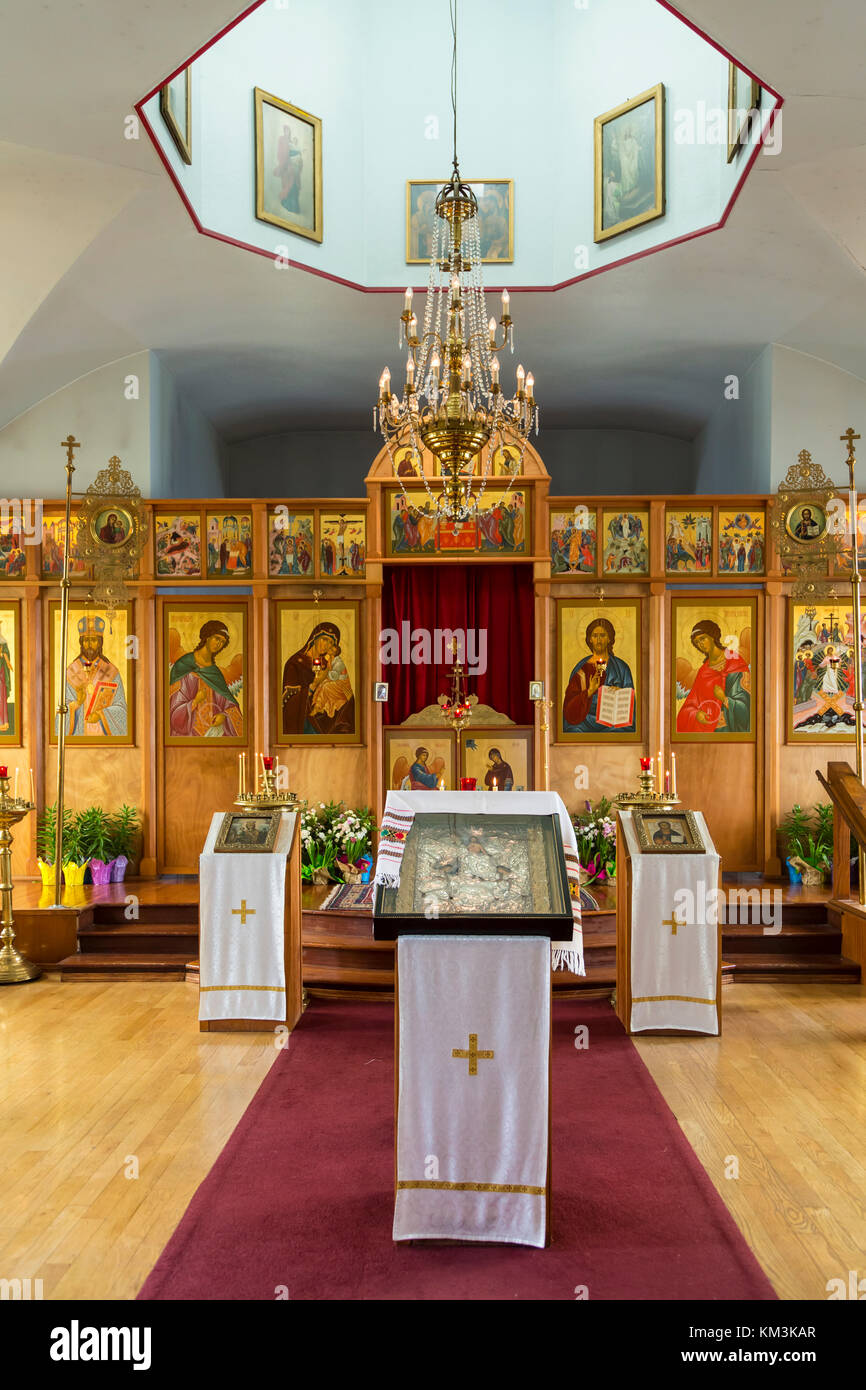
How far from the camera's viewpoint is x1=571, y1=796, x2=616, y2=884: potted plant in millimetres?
8531

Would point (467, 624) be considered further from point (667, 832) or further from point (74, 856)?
point (74, 856)

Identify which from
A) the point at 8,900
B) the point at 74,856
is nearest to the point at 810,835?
the point at 74,856

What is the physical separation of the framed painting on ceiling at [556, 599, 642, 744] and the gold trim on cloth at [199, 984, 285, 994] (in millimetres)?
4152

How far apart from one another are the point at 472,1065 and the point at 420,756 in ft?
19.5

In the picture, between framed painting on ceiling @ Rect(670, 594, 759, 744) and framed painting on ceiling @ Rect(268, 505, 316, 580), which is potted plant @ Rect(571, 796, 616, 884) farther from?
framed painting on ceiling @ Rect(268, 505, 316, 580)

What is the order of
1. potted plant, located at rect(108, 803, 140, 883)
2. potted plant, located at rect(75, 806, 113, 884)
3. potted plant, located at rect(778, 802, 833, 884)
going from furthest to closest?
potted plant, located at rect(108, 803, 140, 883), potted plant, located at rect(75, 806, 113, 884), potted plant, located at rect(778, 802, 833, 884)

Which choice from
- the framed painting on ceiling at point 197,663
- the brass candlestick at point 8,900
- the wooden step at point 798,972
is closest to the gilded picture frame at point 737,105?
the framed painting on ceiling at point 197,663

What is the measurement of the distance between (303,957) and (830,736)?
5.15 metres

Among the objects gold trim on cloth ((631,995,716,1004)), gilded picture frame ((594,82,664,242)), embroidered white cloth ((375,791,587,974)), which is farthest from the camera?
gilded picture frame ((594,82,664,242))

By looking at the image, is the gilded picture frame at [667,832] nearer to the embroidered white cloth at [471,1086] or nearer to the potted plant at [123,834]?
the embroidered white cloth at [471,1086]

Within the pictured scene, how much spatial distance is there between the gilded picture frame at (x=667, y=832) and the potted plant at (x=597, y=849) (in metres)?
1.91

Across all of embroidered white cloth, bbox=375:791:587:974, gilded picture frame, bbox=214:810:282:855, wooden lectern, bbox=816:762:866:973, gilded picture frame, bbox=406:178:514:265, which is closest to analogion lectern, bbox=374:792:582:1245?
embroidered white cloth, bbox=375:791:587:974

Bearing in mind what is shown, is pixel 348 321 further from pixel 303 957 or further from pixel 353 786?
pixel 303 957
